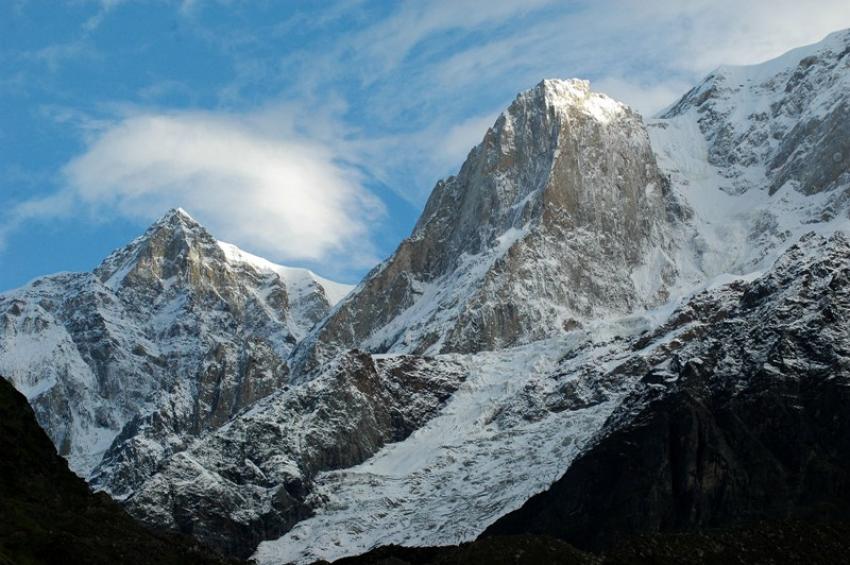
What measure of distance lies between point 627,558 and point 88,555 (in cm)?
4155

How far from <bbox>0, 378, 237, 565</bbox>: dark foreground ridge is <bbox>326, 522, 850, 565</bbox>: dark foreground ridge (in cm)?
2285

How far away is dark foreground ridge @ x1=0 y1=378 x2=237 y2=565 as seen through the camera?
417 ft

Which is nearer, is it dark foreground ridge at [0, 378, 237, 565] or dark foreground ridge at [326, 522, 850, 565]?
dark foreground ridge at [0, 378, 237, 565]

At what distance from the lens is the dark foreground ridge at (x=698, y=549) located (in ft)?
472

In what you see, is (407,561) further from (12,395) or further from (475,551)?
(12,395)

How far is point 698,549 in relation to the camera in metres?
145


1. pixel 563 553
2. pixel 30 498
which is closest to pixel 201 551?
pixel 30 498

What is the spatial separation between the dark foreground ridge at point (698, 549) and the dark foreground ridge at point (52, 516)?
22855mm

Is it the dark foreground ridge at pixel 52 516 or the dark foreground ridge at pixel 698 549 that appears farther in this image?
the dark foreground ridge at pixel 698 549

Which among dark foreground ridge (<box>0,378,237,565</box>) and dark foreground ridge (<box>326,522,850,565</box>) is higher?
dark foreground ridge (<box>0,378,237,565</box>)

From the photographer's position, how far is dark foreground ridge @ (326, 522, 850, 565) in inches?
5669

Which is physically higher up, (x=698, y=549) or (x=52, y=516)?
(x=52, y=516)

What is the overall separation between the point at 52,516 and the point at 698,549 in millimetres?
49482

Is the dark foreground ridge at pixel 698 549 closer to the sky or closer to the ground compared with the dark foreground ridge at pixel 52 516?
closer to the ground
